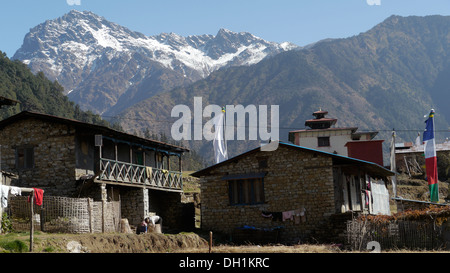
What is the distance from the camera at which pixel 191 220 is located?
1576 inches

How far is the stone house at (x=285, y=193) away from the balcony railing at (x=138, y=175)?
388 centimetres

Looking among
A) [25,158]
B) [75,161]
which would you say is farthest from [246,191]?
[25,158]

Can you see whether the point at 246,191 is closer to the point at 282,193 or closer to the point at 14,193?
the point at 282,193

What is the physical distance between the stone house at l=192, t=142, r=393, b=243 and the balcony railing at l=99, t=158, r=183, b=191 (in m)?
3.88

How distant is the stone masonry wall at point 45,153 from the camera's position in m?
33.2

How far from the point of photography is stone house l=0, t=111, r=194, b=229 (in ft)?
108

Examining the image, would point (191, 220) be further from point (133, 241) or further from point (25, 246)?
point (25, 246)

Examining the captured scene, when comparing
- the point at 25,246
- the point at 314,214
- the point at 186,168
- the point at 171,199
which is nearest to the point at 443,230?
the point at 314,214

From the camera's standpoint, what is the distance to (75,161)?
33.1 m

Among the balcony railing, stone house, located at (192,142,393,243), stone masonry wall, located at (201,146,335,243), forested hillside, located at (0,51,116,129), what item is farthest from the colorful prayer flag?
forested hillside, located at (0,51,116,129)

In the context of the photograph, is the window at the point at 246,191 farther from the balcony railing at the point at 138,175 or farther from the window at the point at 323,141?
the window at the point at 323,141

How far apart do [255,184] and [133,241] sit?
9678mm

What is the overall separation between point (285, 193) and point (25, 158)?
1467 centimetres

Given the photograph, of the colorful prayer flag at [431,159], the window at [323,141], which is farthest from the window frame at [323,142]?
the colorful prayer flag at [431,159]
